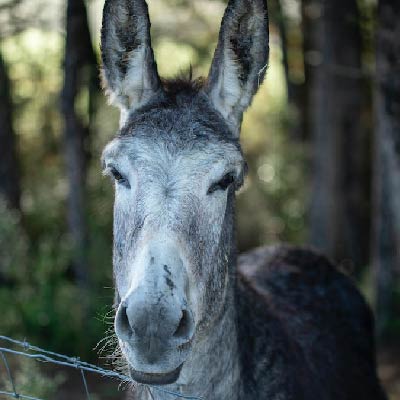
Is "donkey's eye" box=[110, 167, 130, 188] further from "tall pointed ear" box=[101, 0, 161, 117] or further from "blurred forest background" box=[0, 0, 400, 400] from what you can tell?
"blurred forest background" box=[0, 0, 400, 400]

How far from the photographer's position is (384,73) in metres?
5.91

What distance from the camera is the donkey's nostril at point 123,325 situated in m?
2.74

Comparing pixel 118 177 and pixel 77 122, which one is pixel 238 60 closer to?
pixel 118 177

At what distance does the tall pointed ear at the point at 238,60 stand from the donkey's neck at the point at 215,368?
1.03m

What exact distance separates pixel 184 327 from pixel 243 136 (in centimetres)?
930

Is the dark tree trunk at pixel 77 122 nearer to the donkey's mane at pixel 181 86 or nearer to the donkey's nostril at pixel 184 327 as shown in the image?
the donkey's mane at pixel 181 86

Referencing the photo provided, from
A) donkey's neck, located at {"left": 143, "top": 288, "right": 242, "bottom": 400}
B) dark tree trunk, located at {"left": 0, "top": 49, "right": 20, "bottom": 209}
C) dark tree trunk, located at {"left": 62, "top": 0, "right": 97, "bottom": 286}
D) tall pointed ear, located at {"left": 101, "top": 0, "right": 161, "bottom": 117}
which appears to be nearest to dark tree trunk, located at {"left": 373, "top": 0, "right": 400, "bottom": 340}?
dark tree trunk, located at {"left": 62, "top": 0, "right": 97, "bottom": 286}

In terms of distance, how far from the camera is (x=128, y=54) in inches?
140

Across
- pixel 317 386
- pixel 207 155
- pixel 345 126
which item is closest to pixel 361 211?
pixel 345 126

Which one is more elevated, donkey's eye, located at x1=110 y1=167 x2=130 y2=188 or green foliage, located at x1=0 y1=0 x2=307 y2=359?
donkey's eye, located at x1=110 y1=167 x2=130 y2=188

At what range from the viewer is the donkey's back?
12.1 ft

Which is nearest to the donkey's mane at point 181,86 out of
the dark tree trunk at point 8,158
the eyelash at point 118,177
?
the eyelash at point 118,177

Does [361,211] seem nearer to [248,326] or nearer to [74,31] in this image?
[74,31]

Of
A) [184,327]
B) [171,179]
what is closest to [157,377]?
[184,327]
